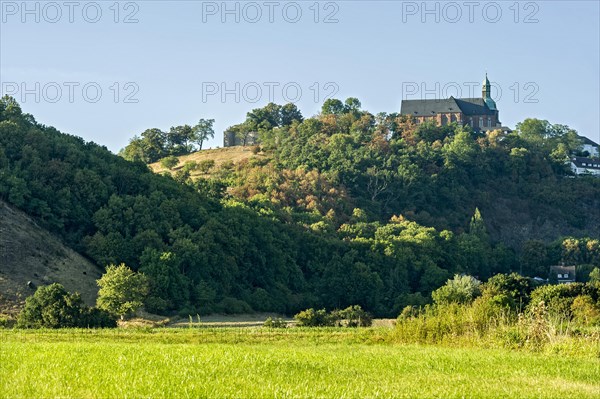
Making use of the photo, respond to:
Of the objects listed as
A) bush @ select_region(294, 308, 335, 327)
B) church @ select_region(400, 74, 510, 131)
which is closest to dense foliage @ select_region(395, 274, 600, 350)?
bush @ select_region(294, 308, 335, 327)

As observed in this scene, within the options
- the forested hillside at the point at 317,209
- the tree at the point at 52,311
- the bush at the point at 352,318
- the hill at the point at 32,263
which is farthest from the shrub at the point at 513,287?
the hill at the point at 32,263

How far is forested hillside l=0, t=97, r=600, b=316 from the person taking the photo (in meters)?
82.1

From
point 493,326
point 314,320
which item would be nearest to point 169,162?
point 314,320

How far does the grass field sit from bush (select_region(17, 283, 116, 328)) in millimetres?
21979

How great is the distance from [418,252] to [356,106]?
2639 inches

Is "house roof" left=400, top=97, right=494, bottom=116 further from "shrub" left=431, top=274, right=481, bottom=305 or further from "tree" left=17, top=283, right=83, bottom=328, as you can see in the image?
"tree" left=17, top=283, right=83, bottom=328

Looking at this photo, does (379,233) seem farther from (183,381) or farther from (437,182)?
(183,381)

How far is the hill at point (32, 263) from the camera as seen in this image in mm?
67812

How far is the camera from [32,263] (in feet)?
237

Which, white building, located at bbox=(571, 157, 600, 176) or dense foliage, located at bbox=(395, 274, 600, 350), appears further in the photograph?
white building, located at bbox=(571, 157, 600, 176)

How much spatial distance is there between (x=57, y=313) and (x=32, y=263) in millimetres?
22675

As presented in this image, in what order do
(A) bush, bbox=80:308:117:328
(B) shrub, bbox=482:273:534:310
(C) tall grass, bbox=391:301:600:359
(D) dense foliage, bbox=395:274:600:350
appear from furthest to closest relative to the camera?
(B) shrub, bbox=482:273:534:310 → (A) bush, bbox=80:308:117:328 → (D) dense foliage, bbox=395:274:600:350 → (C) tall grass, bbox=391:301:600:359

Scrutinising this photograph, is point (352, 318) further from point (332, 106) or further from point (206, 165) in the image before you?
point (332, 106)

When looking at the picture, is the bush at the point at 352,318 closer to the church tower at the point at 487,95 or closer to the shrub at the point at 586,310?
the shrub at the point at 586,310
